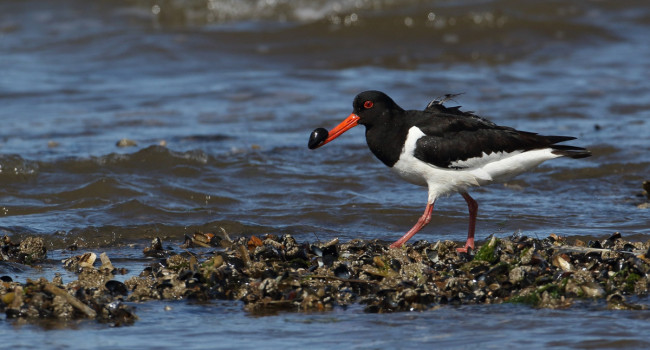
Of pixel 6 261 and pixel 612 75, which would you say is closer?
pixel 6 261

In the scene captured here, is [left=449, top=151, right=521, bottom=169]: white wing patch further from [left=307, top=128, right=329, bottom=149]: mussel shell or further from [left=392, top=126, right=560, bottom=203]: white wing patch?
[left=307, top=128, right=329, bottom=149]: mussel shell

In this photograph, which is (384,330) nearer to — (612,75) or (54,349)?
(54,349)

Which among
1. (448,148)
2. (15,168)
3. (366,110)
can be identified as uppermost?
(366,110)

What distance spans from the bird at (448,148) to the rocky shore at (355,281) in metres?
0.67

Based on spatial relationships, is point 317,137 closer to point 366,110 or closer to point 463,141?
point 366,110

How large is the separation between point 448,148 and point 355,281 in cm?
153

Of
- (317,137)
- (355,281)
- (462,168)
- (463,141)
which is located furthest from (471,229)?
(355,281)

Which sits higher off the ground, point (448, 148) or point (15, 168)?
point (448, 148)

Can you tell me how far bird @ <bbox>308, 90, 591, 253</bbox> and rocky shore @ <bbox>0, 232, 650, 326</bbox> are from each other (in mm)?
673

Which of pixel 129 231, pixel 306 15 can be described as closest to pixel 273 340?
pixel 129 231

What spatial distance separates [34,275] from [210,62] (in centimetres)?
1070

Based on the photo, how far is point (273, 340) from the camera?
473cm

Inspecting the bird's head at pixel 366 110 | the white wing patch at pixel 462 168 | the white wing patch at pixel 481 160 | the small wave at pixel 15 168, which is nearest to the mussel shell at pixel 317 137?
the bird's head at pixel 366 110

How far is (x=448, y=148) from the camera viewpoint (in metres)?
6.50
